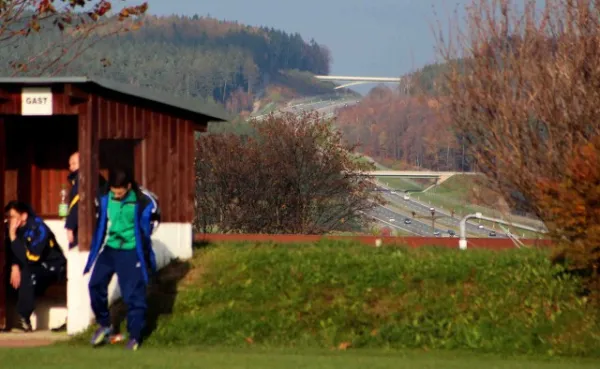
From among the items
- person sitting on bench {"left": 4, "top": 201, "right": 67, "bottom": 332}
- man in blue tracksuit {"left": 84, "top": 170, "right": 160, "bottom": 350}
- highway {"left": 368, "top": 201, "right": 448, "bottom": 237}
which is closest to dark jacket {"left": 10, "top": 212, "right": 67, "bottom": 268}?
person sitting on bench {"left": 4, "top": 201, "right": 67, "bottom": 332}

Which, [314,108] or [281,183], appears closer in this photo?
[281,183]

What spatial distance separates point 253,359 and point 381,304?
8.41 feet

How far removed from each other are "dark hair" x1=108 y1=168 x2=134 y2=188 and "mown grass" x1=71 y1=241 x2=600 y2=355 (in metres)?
1.83

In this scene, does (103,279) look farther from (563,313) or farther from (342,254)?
(563,313)

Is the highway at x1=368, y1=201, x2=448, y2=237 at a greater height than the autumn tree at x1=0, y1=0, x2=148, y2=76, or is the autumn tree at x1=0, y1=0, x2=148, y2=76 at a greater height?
the autumn tree at x1=0, y1=0, x2=148, y2=76

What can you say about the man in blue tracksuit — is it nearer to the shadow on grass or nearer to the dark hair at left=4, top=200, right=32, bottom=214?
the shadow on grass

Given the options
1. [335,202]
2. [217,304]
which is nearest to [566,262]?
[217,304]

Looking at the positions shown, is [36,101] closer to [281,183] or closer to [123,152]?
[123,152]

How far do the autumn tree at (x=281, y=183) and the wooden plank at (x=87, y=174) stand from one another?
25.2 meters

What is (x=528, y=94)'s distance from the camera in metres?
18.7

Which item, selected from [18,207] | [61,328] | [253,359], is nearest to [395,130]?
[61,328]

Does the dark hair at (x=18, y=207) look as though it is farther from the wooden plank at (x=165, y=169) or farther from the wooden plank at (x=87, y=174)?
the wooden plank at (x=165, y=169)

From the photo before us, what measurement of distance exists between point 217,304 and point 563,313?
12.7 ft

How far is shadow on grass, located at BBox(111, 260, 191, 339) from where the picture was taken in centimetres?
1249
